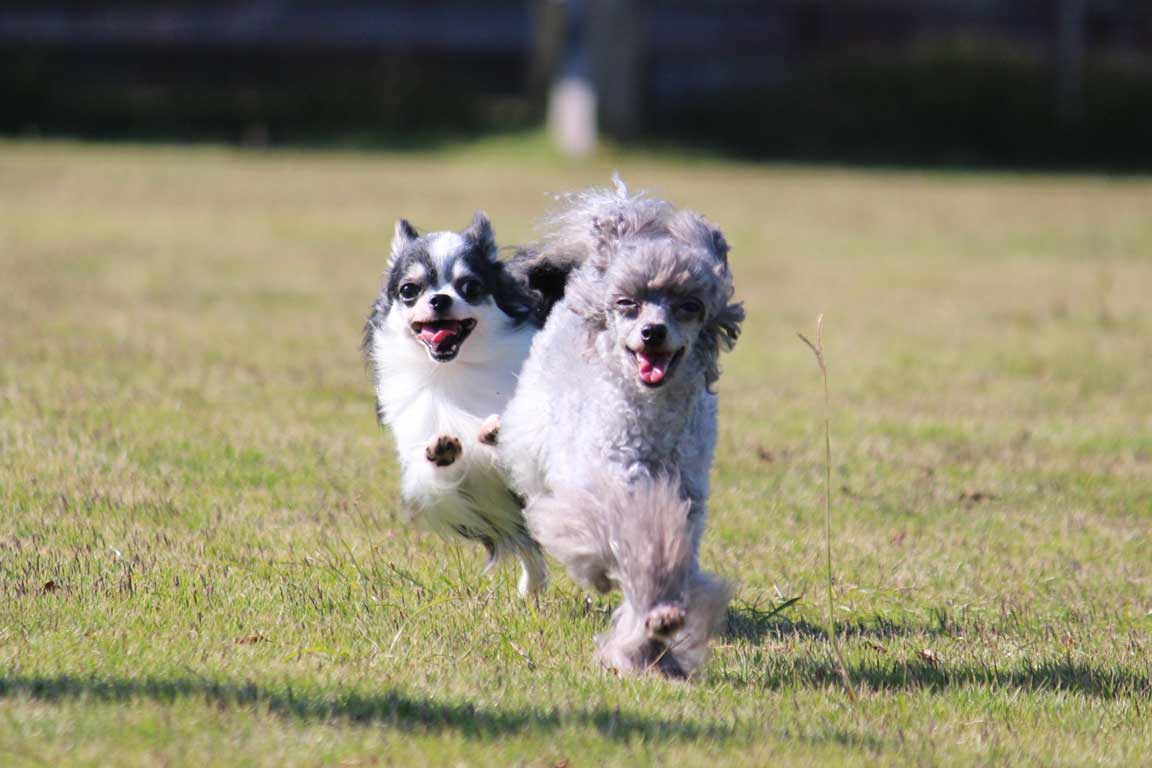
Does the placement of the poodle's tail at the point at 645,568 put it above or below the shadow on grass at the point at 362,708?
above

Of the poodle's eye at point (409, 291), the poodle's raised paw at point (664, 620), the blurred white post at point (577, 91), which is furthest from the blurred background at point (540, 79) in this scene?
the poodle's raised paw at point (664, 620)

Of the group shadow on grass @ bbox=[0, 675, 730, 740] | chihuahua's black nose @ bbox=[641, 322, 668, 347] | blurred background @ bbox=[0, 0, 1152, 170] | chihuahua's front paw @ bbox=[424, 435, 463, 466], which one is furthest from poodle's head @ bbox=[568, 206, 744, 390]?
blurred background @ bbox=[0, 0, 1152, 170]

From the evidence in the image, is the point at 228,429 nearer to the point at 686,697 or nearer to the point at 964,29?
the point at 686,697

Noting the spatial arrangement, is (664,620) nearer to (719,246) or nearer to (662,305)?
(662,305)

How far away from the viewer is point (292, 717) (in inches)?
167

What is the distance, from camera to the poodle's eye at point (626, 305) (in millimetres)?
5094

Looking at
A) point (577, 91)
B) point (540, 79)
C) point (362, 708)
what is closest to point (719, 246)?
point (362, 708)

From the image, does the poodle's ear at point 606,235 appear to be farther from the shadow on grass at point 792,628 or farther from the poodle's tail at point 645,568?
the shadow on grass at point 792,628

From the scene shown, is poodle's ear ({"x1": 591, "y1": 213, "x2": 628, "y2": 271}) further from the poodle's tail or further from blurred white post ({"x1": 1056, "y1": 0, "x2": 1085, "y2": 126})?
blurred white post ({"x1": 1056, "y1": 0, "x2": 1085, "y2": 126})

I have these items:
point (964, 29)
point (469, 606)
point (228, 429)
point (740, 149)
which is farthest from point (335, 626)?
point (964, 29)

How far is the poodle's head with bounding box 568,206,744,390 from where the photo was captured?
5.00m

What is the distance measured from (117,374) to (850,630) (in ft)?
17.8

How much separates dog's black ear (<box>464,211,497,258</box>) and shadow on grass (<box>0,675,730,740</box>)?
2.40m

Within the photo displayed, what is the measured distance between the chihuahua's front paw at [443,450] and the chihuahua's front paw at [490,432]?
0.35ft
